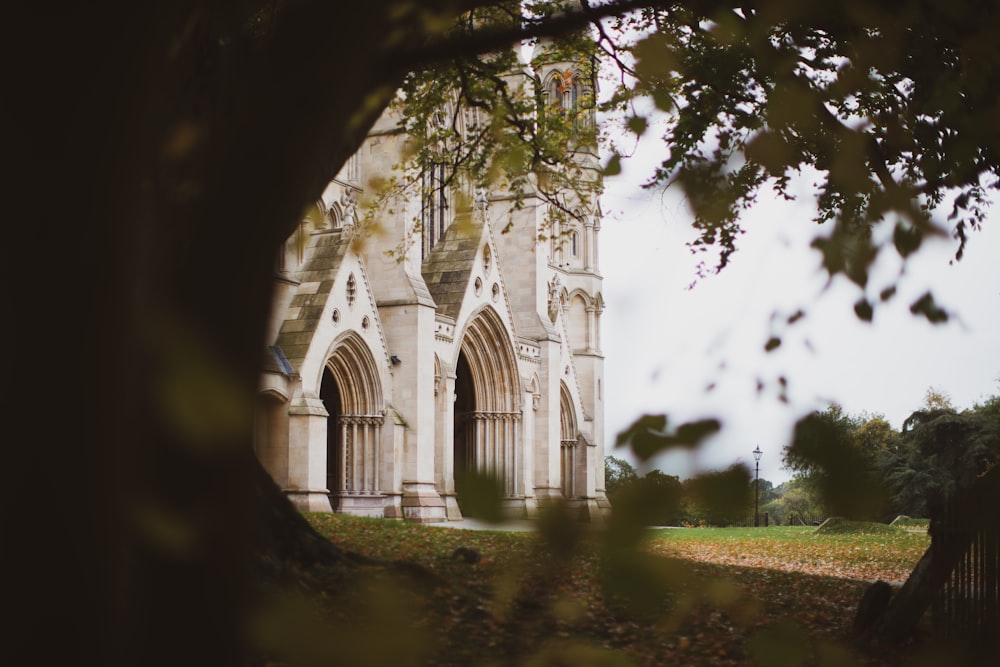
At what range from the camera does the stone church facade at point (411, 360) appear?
67.9 ft

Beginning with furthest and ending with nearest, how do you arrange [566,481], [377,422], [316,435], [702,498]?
[566,481] → [377,422] → [316,435] → [702,498]

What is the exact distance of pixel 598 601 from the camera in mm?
7141

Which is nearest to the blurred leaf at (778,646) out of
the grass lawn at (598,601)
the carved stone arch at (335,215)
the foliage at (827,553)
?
the grass lawn at (598,601)

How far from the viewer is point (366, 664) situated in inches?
48.4

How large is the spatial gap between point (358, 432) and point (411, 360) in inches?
83.0

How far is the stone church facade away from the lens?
2069 centimetres

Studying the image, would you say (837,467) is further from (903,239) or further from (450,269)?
(450,269)

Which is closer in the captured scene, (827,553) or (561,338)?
(827,553)

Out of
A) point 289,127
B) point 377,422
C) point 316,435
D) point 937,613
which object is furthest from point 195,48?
point 377,422

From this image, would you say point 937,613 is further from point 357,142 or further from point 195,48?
point 195,48

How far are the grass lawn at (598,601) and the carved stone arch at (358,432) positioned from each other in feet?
27.9

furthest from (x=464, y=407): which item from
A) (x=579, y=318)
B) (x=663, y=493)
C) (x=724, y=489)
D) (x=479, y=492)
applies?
(x=479, y=492)

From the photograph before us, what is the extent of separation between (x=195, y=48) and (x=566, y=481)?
30.5 metres

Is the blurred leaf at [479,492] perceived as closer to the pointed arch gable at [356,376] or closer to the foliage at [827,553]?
the foliage at [827,553]
